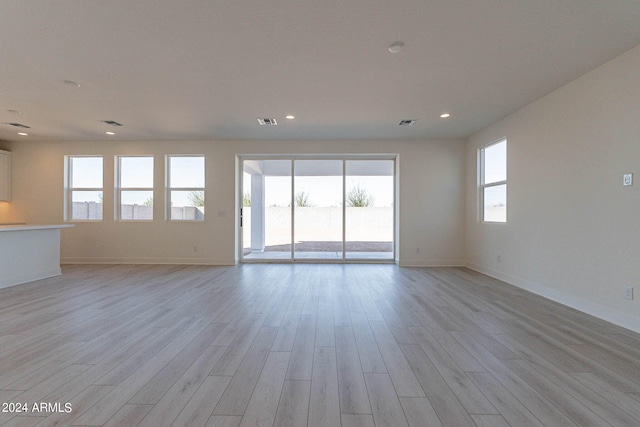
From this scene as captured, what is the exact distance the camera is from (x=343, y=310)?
332 cm

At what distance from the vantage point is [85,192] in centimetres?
654

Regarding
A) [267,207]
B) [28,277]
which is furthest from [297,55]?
[28,277]

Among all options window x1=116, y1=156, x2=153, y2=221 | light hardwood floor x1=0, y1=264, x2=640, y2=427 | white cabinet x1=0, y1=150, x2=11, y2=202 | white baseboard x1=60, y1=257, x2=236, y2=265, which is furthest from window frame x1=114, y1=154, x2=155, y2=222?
light hardwood floor x1=0, y1=264, x2=640, y2=427

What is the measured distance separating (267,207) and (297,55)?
4.39 m

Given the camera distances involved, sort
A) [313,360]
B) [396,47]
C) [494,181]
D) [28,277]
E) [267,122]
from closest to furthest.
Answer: [313,360] < [396,47] < [28,277] < [267,122] < [494,181]

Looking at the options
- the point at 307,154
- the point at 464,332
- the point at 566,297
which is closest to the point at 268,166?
the point at 307,154

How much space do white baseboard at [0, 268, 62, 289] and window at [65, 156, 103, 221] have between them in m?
1.69

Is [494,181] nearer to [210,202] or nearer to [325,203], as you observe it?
[325,203]

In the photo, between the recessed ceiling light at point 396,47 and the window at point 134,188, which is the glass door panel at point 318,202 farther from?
the recessed ceiling light at point 396,47

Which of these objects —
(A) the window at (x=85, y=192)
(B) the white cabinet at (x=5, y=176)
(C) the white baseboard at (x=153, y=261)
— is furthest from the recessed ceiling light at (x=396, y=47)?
(B) the white cabinet at (x=5, y=176)

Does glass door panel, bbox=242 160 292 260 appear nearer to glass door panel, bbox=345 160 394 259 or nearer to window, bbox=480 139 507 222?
glass door panel, bbox=345 160 394 259

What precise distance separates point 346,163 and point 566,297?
4.54 meters

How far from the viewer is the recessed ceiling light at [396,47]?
2709mm

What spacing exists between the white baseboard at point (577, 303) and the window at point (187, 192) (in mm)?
6135
